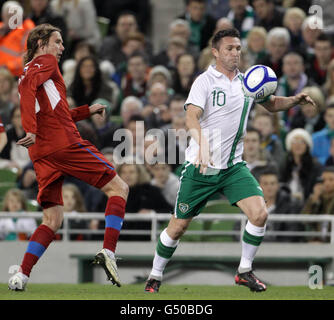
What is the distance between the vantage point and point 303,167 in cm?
1378

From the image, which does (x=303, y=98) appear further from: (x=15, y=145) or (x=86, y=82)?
(x=86, y=82)

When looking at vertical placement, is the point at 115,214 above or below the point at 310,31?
below

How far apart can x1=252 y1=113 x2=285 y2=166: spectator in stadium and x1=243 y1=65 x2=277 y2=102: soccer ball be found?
4805mm

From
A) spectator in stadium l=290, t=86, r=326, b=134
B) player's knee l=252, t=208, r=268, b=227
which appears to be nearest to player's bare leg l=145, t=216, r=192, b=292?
player's knee l=252, t=208, r=268, b=227

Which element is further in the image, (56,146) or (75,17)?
(75,17)

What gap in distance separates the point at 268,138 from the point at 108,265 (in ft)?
19.6

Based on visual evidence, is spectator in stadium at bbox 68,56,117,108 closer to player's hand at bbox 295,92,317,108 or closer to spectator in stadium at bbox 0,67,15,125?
spectator in stadium at bbox 0,67,15,125

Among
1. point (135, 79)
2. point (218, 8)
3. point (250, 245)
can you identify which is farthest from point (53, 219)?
point (218, 8)

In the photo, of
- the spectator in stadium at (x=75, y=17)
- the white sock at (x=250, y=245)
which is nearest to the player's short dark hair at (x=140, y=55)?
the spectator in stadium at (x=75, y=17)

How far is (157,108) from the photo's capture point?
50.1 feet

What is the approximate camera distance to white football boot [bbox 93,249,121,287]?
8.84m

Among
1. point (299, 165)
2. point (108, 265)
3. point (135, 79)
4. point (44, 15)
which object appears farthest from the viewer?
point (44, 15)

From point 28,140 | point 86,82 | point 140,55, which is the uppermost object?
point 140,55

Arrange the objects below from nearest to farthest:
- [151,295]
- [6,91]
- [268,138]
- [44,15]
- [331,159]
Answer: [151,295], [331,159], [268,138], [6,91], [44,15]
